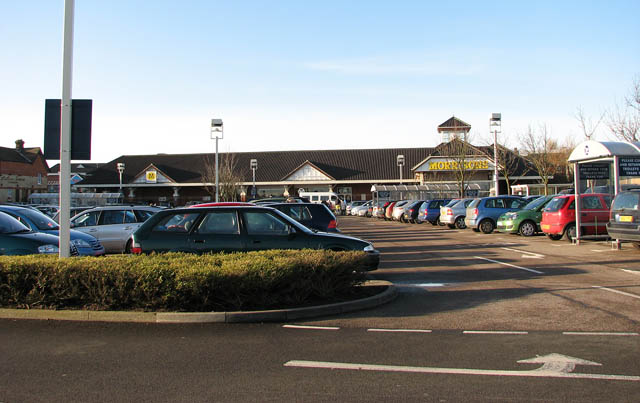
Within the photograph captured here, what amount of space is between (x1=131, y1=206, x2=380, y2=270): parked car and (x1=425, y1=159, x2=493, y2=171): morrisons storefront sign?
1654 inches

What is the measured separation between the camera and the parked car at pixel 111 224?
1611 centimetres

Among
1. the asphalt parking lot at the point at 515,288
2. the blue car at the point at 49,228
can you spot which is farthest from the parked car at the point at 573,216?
the blue car at the point at 49,228

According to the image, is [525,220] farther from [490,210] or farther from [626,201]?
[626,201]

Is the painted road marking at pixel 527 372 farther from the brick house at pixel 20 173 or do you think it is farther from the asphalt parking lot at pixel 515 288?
the brick house at pixel 20 173

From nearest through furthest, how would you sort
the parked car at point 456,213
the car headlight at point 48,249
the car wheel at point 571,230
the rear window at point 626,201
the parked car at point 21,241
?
the parked car at point 21,241 < the car headlight at point 48,249 < the rear window at point 626,201 < the car wheel at point 571,230 < the parked car at point 456,213

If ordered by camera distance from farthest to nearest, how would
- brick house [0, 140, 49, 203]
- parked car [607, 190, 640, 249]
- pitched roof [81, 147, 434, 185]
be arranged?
pitched roof [81, 147, 434, 185] < brick house [0, 140, 49, 203] < parked car [607, 190, 640, 249]

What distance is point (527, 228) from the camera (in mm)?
21547

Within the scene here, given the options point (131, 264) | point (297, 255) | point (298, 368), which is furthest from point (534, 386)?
point (131, 264)

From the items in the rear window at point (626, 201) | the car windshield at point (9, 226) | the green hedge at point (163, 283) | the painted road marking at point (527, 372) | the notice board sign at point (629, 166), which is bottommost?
the painted road marking at point (527, 372)

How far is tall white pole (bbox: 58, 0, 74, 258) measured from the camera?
354 inches

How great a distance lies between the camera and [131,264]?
8.28 meters

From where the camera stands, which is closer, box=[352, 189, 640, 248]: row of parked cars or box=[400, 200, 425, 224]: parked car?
box=[352, 189, 640, 248]: row of parked cars

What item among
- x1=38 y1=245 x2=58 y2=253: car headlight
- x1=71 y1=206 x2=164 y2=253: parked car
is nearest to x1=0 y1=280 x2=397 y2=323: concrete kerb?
x1=38 y1=245 x2=58 y2=253: car headlight

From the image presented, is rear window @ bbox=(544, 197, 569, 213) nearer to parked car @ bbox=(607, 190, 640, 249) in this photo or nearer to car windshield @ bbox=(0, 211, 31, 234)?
parked car @ bbox=(607, 190, 640, 249)
